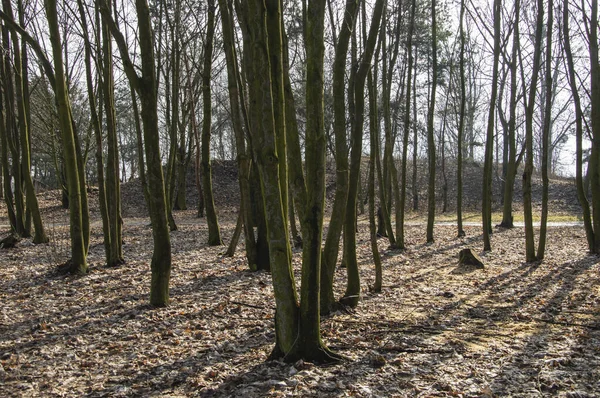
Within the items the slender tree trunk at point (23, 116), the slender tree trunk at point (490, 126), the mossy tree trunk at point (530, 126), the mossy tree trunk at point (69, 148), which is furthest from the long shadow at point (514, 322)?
the slender tree trunk at point (23, 116)

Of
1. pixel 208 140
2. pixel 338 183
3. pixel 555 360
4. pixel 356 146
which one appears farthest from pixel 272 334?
pixel 208 140

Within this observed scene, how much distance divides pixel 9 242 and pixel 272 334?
354 inches

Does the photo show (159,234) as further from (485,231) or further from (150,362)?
(485,231)

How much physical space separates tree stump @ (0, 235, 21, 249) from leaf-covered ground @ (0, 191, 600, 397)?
2203mm

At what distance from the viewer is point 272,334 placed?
5328 millimetres

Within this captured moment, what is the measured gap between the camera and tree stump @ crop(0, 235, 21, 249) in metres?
11.4

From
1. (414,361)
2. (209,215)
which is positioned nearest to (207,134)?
(209,215)

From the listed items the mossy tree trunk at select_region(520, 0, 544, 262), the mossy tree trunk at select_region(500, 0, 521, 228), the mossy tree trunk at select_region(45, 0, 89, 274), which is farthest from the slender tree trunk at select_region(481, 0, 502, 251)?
the mossy tree trunk at select_region(45, 0, 89, 274)

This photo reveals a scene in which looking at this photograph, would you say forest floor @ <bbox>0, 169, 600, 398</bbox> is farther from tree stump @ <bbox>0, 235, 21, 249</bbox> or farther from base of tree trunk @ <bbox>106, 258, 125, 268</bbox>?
tree stump @ <bbox>0, 235, 21, 249</bbox>

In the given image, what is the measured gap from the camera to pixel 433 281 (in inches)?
332

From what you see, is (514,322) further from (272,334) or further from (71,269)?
(71,269)

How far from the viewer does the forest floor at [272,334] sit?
393 centimetres

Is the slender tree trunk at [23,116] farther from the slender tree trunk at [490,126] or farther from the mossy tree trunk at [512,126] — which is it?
the mossy tree trunk at [512,126]

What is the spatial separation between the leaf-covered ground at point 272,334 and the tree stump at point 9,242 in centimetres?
220
